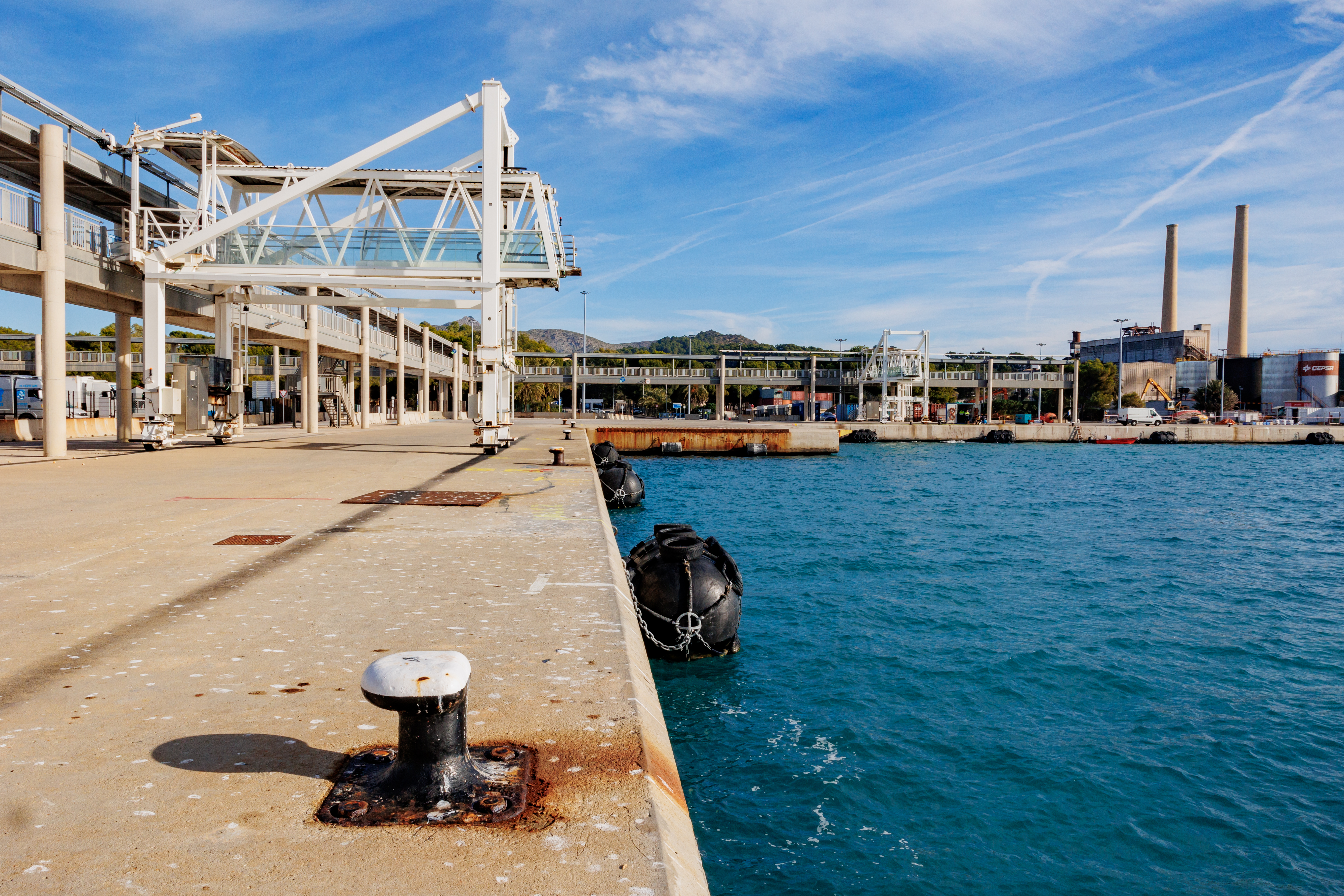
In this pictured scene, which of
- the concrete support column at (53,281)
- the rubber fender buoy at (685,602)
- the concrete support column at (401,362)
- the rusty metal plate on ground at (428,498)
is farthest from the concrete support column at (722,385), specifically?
the rubber fender buoy at (685,602)

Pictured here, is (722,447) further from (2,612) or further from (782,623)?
(2,612)

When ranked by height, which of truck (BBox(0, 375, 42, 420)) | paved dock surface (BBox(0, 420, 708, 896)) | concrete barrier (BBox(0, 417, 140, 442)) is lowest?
paved dock surface (BBox(0, 420, 708, 896))

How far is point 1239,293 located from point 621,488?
5314 inches

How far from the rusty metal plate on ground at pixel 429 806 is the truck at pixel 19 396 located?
181 ft

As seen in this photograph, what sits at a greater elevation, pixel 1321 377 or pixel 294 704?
pixel 1321 377

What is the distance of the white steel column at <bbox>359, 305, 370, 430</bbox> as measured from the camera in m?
43.9

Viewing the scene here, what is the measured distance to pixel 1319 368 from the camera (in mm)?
121938

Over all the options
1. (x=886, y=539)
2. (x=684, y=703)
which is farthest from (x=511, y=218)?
(x=684, y=703)

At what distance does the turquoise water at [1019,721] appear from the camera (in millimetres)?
5625

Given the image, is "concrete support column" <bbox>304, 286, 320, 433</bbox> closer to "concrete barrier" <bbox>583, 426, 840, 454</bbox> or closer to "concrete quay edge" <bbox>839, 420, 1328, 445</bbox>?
"concrete barrier" <bbox>583, 426, 840, 454</bbox>

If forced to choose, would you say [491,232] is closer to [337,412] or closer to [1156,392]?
[337,412]

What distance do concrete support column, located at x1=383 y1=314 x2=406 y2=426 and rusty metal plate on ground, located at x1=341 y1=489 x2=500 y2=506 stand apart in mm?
40485

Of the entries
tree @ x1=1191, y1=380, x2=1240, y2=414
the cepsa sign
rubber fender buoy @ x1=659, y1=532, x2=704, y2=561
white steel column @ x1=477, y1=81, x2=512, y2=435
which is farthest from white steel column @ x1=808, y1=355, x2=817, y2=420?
the cepsa sign

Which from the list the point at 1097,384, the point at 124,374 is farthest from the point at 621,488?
the point at 1097,384
